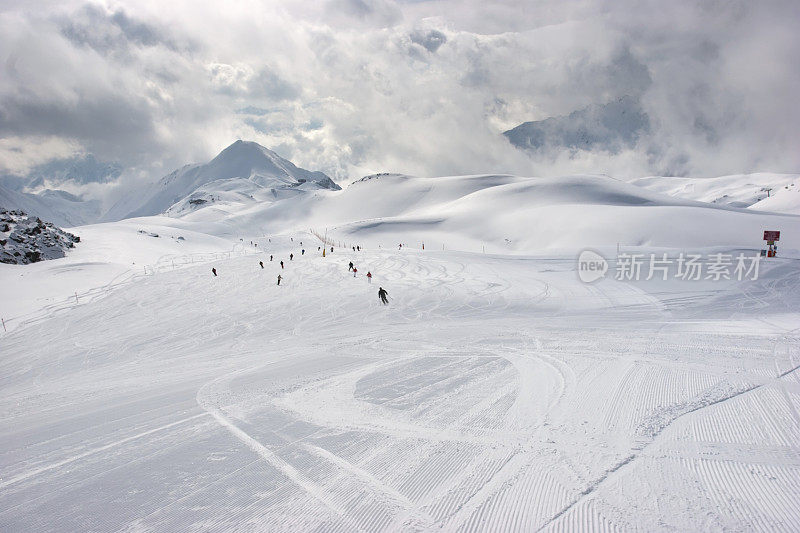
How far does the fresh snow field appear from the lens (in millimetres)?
5043

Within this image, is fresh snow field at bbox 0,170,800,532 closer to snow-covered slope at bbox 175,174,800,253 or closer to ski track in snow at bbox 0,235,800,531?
ski track in snow at bbox 0,235,800,531

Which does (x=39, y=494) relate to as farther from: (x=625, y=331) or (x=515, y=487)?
(x=625, y=331)

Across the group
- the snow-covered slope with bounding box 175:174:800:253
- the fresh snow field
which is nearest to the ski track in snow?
the fresh snow field

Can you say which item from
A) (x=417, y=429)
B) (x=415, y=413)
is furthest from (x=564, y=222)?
(x=417, y=429)

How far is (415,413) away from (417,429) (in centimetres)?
68

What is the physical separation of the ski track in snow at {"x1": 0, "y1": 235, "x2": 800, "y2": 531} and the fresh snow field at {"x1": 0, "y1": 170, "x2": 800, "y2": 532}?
0.14 ft

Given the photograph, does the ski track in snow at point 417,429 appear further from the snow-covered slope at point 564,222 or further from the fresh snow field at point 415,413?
the snow-covered slope at point 564,222

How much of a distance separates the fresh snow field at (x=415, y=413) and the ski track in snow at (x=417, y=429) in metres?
0.04

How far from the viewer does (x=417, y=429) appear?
7.04 meters

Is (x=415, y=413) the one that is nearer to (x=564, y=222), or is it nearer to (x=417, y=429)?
(x=417, y=429)

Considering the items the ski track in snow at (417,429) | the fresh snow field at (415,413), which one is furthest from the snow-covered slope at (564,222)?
the ski track in snow at (417,429)

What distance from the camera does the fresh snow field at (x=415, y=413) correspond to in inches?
199

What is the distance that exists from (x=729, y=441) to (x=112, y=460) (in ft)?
33.4

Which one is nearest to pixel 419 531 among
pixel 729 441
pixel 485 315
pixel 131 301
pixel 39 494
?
pixel 729 441
